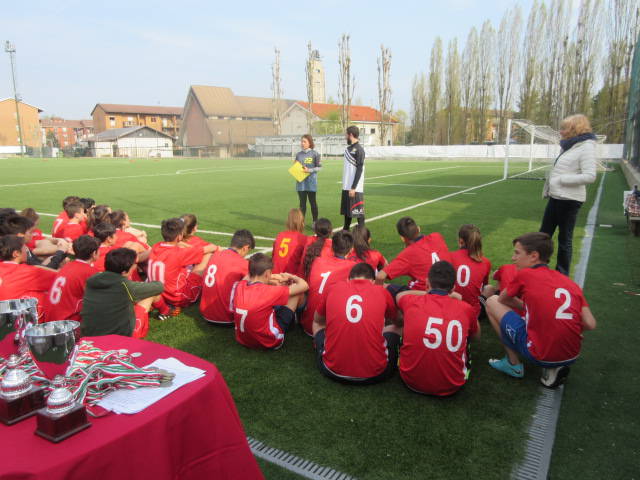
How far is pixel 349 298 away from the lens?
11.1ft

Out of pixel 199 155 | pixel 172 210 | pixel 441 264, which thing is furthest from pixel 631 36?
pixel 199 155

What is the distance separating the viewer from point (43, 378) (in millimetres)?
1677

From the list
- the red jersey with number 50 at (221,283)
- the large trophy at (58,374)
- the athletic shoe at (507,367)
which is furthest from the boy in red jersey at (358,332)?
the large trophy at (58,374)

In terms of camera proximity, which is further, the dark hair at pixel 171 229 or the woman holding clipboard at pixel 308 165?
the woman holding clipboard at pixel 308 165

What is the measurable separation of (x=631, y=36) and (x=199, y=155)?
176 feet

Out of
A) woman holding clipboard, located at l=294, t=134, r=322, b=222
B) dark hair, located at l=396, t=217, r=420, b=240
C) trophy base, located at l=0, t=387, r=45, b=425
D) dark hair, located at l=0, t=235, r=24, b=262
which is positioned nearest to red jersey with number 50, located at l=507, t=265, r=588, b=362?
dark hair, located at l=396, t=217, r=420, b=240

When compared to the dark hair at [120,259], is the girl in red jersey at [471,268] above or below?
below

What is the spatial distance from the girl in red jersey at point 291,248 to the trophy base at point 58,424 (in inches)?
165

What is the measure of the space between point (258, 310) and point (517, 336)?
87.0 inches

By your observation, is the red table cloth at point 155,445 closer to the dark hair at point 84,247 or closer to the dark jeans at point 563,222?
the dark hair at point 84,247

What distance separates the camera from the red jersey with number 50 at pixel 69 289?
13.2 feet

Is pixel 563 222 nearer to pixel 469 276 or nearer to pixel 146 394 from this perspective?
pixel 469 276

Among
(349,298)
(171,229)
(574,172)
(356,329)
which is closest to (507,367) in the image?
(356,329)

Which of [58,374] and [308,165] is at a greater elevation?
[308,165]
